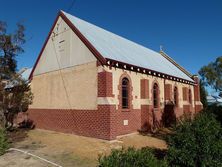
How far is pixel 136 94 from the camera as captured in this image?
55.6 feet

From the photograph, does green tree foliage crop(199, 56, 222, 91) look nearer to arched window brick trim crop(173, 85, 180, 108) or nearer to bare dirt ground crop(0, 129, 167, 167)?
arched window brick trim crop(173, 85, 180, 108)

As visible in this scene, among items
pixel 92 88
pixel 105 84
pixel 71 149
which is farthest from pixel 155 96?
pixel 71 149

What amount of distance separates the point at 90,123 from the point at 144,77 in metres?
5.99

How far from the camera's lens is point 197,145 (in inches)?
280

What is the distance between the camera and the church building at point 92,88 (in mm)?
14273

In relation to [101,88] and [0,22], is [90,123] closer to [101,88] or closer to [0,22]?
[101,88]

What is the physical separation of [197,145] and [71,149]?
266 inches

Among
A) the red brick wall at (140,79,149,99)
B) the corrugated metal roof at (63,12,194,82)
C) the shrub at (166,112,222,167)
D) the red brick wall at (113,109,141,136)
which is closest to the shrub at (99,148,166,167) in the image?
the shrub at (166,112,222,167)

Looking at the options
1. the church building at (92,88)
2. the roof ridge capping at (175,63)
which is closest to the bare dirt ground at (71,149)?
the church building at (92,88)

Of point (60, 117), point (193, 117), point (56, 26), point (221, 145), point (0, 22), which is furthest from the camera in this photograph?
point (56, 26)

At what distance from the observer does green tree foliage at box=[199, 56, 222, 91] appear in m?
51.5

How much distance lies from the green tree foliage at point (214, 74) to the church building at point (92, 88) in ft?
114

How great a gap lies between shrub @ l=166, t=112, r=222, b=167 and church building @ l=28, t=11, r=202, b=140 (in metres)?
5.79

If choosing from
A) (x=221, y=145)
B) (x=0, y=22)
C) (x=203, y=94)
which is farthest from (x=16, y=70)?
(x=203, y=94)
